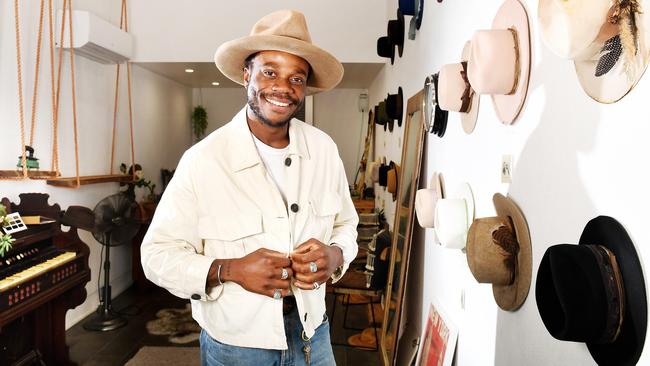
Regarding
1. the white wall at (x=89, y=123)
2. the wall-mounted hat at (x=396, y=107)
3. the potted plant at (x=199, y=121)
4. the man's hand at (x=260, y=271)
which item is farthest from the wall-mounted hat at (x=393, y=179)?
the potted plant at (x=199, y=121)

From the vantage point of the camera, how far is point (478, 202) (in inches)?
61.1

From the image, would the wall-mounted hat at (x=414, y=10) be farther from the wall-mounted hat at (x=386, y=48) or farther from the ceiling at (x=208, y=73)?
the ceiling at (x=208, y=73)

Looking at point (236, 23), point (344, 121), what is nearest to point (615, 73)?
point (236, 23)

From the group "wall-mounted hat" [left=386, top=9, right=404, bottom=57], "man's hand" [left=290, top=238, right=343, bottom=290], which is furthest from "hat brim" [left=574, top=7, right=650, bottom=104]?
"wall-mounted hat" [left=386, top=9, right=404, bottom=57]

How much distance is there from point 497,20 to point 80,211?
11.2ft

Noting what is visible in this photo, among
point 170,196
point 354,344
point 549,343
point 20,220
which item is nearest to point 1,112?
point 20,220

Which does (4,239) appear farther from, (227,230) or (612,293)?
(612,293)

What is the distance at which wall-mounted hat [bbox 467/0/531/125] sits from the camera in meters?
1.14

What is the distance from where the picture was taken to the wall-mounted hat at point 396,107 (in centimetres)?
348

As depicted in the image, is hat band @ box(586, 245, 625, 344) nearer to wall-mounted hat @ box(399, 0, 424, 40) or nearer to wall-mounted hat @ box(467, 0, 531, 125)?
wall-mounted hat @ box(467, 0, 531, 125)

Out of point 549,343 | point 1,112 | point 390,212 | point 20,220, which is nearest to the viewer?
point 549,343

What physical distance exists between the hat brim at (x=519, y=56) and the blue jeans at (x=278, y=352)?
0.91 m

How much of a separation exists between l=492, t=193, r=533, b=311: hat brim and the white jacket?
1.97 ft

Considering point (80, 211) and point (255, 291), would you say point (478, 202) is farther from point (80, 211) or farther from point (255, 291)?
point (80, 211)
